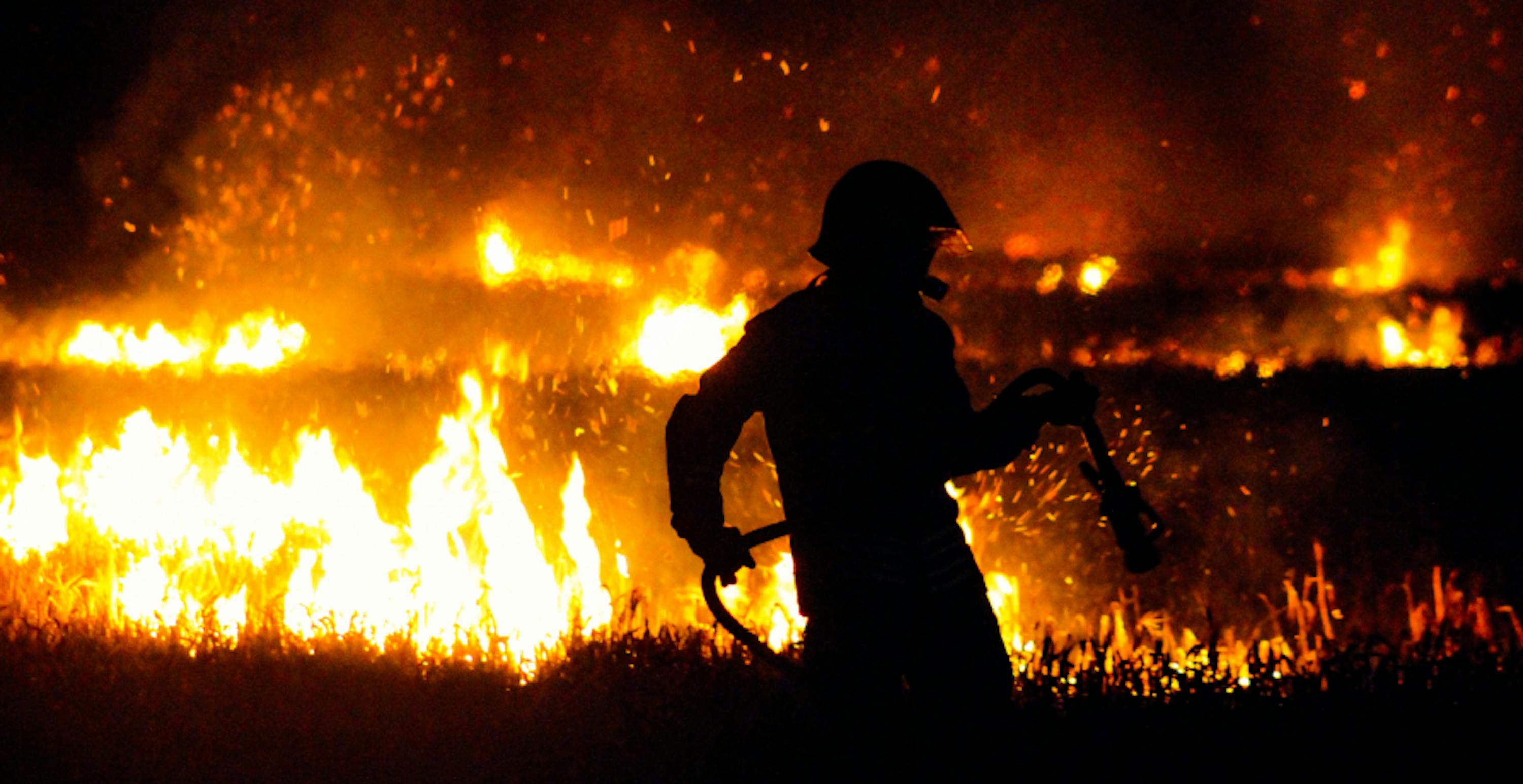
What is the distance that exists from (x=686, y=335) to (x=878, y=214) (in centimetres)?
777

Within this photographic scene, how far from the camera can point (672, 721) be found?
435 centimetres

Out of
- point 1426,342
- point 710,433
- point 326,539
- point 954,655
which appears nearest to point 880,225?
point 710,433

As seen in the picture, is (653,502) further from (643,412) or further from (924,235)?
(924,235)

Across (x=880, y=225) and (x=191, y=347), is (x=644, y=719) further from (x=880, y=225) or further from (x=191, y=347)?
(x=191, y=347)

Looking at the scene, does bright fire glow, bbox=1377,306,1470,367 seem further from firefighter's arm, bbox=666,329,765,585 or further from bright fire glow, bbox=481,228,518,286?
firefighter's arm, bbox=666,329,765,585

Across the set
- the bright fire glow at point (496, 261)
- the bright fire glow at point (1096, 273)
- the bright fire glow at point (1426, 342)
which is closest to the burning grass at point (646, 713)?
the bright fire glow at point (496, 261)

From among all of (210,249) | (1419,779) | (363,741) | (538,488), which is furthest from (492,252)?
(1419,779)

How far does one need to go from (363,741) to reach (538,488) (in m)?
6.38

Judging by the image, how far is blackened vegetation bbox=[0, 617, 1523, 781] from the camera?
12.9ft

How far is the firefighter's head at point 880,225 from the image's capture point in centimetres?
357

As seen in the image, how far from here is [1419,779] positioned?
3.82 meters

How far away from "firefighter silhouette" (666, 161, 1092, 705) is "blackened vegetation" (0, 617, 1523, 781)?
13 cm

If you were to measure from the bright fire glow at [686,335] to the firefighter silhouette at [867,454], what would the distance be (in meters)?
7.02

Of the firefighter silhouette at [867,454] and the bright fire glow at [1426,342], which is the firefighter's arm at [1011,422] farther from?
the bright fire glow at [1426,342]
